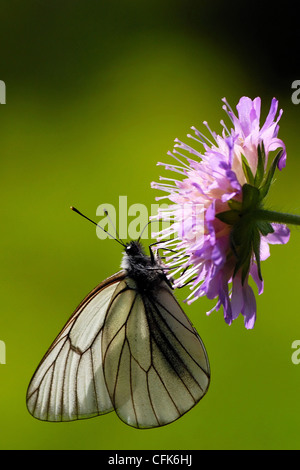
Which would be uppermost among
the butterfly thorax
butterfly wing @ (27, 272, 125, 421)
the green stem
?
the green stem

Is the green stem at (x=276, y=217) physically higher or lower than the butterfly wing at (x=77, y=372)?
higher

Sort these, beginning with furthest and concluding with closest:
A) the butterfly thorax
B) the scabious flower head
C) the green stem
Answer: the butterfly thorax < the scabious flower head < the green stem

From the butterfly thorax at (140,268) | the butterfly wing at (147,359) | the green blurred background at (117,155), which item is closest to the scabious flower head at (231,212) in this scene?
the butterfly thorax at (140,268)

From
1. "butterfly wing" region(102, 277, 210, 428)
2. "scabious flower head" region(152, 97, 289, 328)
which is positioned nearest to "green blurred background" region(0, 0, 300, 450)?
"butterfly wing" region(102, 277, 210, 428)

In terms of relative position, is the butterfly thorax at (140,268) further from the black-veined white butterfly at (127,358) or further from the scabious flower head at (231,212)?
the scabious flower head at (231,212)

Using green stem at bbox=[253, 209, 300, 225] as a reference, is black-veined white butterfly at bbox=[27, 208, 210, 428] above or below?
below

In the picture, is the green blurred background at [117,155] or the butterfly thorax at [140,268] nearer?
the butterfly thorax at [140,268]

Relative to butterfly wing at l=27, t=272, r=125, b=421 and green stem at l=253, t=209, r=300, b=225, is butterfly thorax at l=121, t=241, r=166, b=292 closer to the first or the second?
butterfly wing at l=27, t=272, r=125, b=421

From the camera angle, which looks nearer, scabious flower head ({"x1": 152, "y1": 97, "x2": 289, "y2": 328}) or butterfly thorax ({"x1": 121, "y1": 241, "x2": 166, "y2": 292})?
scabious flower head ({"x1": 152, "y1": 97, "x2": 289, "y2": 328})
